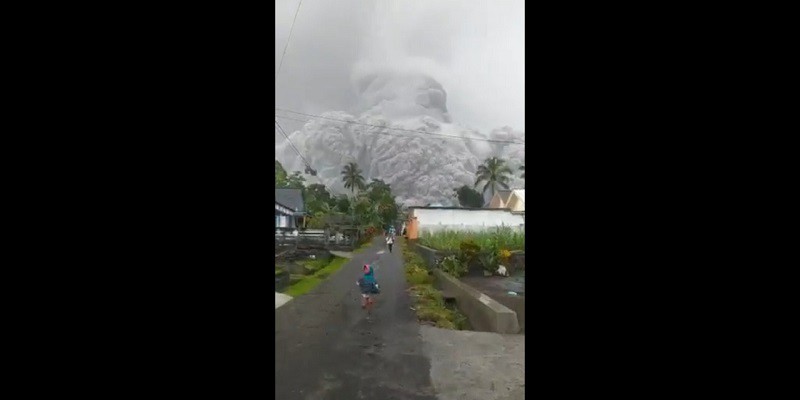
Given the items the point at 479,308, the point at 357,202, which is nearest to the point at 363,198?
the point at 357,202

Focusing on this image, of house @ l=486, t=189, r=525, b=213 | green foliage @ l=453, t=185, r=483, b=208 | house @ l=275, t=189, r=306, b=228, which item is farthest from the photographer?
green foliage @ l=453, t=185, r=483, b=208

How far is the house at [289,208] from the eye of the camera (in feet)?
4.30

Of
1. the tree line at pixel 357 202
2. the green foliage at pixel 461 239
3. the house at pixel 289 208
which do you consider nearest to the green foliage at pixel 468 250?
the green foliage at pixel 461 239

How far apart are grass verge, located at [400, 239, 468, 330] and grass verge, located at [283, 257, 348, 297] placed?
237 mm

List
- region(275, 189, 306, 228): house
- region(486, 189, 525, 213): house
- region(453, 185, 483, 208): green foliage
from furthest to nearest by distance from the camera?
region(453, 185, 483, 208): green foliage → region(486, 189, 525, 213): house → region(275, 189, 306, 228): house

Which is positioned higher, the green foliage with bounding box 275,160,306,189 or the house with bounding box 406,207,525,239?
the green foliage with bounding box 275,160,306,189

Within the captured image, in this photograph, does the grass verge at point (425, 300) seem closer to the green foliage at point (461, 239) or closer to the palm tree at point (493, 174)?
the green foliage at point (461, 239)

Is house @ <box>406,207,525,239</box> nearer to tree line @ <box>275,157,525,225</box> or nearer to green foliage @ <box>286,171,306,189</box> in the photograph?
tree line @ <box>275,157,525,225</box>

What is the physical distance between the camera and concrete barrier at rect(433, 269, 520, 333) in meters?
1.48

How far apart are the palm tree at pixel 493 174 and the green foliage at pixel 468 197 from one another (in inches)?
1.0

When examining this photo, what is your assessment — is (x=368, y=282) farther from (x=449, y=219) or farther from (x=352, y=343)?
(x=449, y=219)

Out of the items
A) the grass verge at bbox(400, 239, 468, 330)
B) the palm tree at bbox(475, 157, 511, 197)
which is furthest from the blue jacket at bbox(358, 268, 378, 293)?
the palm tree at bbox(475, 157, 511, 197)
